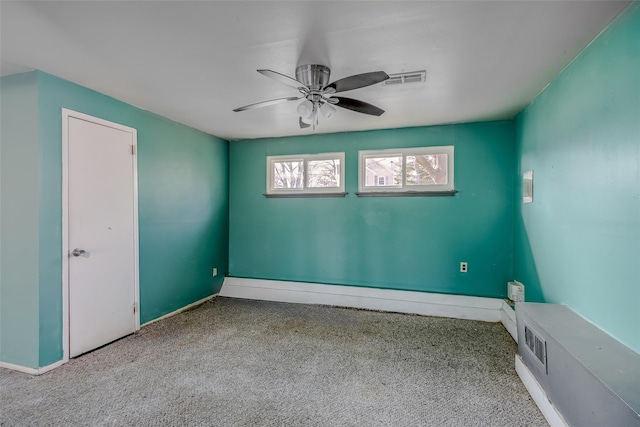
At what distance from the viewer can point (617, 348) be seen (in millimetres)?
1499

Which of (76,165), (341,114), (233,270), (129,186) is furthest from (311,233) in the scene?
(76,165)

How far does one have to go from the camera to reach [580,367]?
1.41 m

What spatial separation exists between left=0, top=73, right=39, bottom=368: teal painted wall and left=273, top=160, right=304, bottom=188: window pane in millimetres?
2603

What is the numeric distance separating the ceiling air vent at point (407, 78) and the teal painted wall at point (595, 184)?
3.15 ft

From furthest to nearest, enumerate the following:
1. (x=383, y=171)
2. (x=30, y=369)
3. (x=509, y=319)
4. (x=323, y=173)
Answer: (x=323, y=173) → (x=383, y=171) → (x=509, y=319) → (x=30, y=369)

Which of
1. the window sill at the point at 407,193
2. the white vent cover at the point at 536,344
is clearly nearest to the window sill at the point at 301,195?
the window sill at the point at 407,193

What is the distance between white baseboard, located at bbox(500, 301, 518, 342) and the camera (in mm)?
2912

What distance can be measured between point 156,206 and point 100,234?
682 mm

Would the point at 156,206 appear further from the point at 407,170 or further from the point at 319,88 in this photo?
the point at 407,170

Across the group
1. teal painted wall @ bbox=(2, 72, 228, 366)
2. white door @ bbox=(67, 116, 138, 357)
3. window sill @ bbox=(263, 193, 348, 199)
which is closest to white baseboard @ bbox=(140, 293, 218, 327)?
teal painted wall @ bbox=(2, 72, 228, 366)

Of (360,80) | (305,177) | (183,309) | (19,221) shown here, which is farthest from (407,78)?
(183,309)

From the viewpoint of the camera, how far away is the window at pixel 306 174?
409cm

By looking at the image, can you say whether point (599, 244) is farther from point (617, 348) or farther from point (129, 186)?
point (129, 186)

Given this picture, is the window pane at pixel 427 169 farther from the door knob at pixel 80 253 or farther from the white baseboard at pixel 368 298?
the door knob at pixel 80 253
